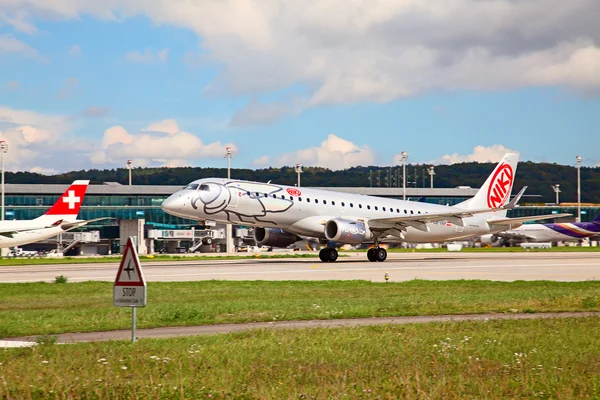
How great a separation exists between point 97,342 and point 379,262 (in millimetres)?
37754

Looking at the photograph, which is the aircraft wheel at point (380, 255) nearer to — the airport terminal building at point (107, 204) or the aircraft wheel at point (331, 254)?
the aircraft wheel at point (331, 254)

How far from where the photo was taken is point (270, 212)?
47406 mm

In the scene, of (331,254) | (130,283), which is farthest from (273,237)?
(130,283)

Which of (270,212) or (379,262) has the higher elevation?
(270,212)

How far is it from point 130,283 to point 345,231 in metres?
36.1

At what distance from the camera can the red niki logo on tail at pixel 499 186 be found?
6169 cm

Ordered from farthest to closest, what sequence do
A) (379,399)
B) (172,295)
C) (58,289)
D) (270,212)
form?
(270,212) < (58,289) < (172,295) < (379,399)

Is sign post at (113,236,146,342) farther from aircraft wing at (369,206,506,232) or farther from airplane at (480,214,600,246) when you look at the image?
airplane at (480,214,600,246)

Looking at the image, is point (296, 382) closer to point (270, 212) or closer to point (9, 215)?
point (270, 212)

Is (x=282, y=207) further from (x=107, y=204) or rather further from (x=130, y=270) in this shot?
(x=107, y=204)

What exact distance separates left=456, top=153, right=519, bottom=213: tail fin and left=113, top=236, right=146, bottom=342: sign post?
50978 millimetres

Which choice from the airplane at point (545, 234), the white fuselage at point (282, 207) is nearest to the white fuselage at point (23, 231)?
the white fuselage at point (282, 207)

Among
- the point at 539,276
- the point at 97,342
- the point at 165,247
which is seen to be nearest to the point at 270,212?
the point at 539,276

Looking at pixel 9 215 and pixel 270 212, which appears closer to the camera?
pixel 270 212
